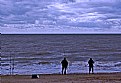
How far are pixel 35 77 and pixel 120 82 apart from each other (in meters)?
7.29

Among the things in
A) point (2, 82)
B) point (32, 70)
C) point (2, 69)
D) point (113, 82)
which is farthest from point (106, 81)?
point (2, 69)

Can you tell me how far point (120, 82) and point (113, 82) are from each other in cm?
47

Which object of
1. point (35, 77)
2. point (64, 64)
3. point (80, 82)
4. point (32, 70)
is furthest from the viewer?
point (32, 70)

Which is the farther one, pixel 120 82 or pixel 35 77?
pixel 35 77

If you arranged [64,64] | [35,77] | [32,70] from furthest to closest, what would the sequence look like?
[32,70] → [64,64] → [35,77]

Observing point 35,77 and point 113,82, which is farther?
point 35,77

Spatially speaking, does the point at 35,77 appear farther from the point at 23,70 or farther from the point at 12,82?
the point at 23,70

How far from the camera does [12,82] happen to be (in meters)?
25.2

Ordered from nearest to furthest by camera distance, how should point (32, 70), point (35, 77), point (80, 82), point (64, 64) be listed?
1. point (80, 82)
2. point (35, 77)
3. point (64, 64)
4. point (32, 70)

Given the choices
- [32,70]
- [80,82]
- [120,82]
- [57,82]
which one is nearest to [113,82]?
[120,82]

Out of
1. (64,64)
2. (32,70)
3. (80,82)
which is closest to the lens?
(80,82)

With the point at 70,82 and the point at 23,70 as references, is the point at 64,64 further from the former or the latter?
the point at 23,70

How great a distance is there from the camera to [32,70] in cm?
3931

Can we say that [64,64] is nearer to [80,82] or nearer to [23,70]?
[80,82]
